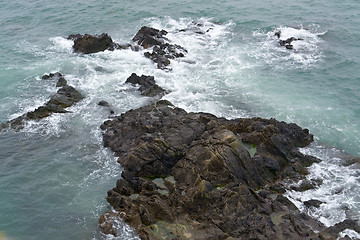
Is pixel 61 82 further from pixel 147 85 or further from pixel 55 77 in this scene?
pixel 147 85

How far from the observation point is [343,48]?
43125 millimetres

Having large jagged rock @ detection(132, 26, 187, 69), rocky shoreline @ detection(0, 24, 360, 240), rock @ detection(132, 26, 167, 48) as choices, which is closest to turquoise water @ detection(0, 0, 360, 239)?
rocky shoreline @ detection(0, 24, 360, 240)

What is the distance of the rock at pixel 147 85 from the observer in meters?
35.5

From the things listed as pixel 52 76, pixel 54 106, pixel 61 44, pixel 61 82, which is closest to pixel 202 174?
pixel 54 106

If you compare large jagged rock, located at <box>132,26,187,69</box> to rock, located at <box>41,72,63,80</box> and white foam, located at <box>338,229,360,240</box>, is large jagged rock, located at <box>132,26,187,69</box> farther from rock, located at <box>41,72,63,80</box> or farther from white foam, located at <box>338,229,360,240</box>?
white foam, located at <box>338,229,360,240</box>

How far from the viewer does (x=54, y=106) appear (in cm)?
3250

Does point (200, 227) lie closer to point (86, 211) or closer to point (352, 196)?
point (86, 211)

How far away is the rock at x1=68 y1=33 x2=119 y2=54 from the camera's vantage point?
45031 mm

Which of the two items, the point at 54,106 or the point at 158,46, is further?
the point at 158,46

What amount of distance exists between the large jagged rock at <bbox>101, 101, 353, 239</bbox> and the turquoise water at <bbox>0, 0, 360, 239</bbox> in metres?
1.47

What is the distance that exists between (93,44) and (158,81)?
12.9 meters

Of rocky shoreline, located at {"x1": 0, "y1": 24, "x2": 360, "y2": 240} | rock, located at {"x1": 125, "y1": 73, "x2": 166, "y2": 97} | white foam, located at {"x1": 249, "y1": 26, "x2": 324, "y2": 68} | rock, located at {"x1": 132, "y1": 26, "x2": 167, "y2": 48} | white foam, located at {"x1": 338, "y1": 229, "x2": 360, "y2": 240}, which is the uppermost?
rock, located at {"x1": 132, "y1": 26, "x2": 167, "y2": 48}

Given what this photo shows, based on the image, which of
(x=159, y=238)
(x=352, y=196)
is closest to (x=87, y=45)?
(x=159, y=238)

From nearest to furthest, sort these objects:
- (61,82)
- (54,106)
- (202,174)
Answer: (202,174)
(54,106)
(61,82)
